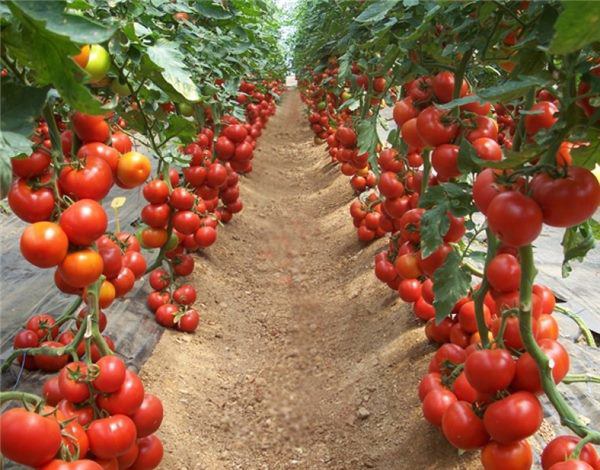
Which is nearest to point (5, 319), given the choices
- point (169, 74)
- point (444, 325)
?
point (169, 74)

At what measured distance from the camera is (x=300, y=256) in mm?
4719

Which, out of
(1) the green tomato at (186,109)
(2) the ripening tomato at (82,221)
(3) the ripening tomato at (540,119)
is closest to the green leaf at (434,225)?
(3) the ripening tomato at (540,119)

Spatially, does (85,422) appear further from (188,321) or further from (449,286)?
(188,321)

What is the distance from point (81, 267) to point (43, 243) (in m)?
0.11

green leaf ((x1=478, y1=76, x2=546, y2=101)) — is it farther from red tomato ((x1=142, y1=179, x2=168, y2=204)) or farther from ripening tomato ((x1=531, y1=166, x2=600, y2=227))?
red tomato ((x1=142, y1=179, x2=168, y2=204))

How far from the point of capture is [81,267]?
1.40 metres

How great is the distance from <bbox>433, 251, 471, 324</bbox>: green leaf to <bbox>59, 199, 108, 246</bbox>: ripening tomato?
2.84 feet

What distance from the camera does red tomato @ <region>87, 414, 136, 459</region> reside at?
1408mm

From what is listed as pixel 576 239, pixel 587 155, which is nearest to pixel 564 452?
pixel 576 239

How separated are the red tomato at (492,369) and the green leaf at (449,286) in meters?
0.18

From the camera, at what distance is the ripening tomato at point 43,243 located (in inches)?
52.0

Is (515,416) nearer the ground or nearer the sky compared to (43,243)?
nearer the ground

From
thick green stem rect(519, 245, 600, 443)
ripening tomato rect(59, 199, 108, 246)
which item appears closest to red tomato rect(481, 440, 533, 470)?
thick green stem rect(519, 245, 600, 443)

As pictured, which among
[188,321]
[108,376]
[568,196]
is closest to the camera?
[568,196]
